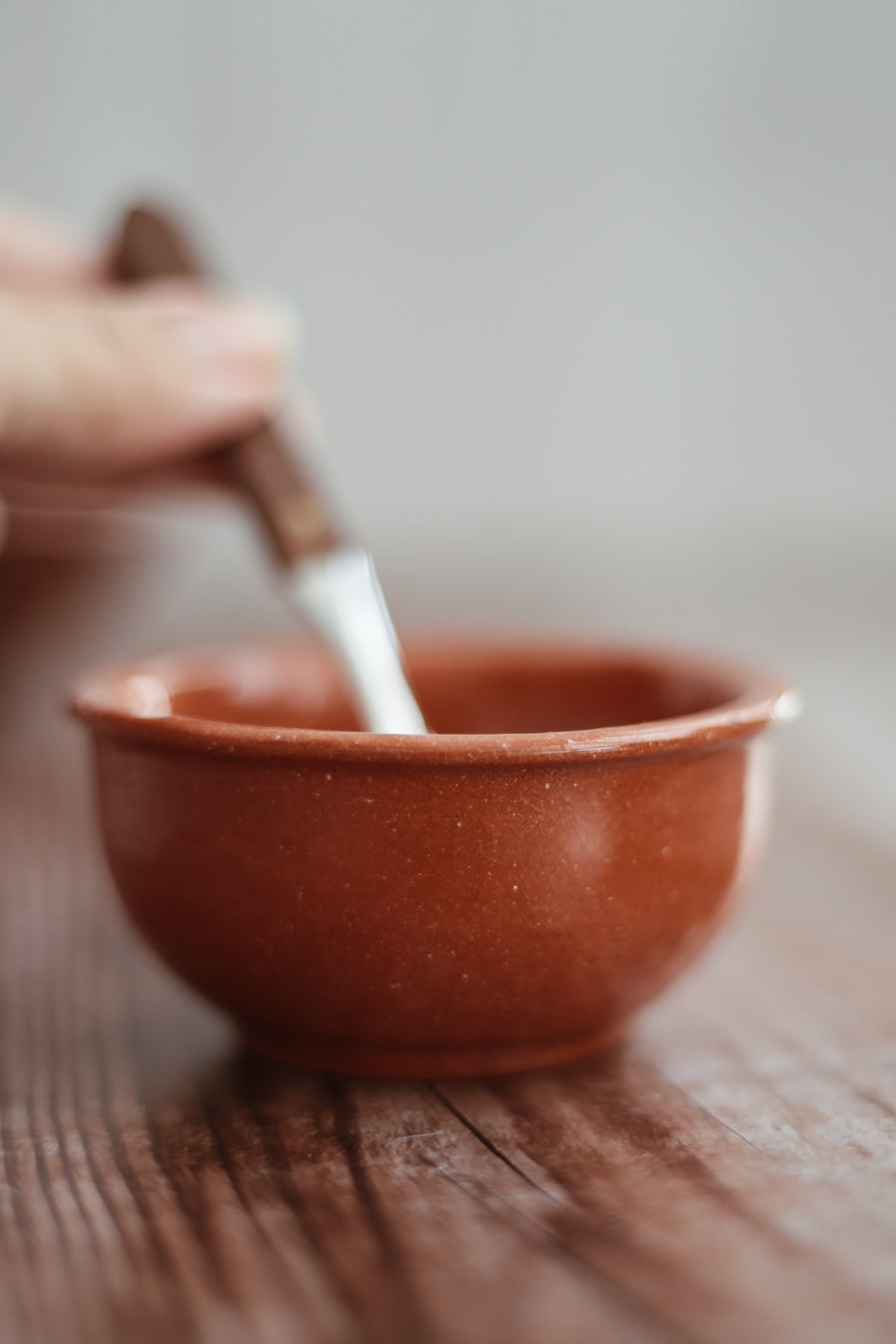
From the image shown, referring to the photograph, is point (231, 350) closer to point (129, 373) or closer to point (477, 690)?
point (129, 373)

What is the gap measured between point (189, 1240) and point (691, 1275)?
14 cm

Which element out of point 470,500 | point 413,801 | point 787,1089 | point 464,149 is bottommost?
point 787,1089

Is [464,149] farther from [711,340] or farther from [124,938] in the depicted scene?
[124,938]

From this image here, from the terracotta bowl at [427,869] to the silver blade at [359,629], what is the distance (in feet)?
0.46

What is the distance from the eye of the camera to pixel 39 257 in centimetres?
98

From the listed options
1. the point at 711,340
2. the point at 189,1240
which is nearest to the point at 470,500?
the point at 711,340

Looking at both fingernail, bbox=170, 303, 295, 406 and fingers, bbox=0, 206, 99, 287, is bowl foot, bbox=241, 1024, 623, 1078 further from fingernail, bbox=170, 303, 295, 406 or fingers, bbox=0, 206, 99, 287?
fingers, bbox=0, 206, 99, 287

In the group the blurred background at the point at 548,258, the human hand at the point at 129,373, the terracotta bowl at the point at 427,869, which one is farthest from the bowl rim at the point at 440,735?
the blurred background at the point at 548,258

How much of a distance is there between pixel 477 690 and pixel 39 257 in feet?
1.99

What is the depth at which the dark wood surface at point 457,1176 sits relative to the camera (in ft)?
0.97

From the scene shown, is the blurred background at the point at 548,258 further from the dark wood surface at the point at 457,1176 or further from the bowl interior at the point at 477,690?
the dark wood surface at the point at 457,1176

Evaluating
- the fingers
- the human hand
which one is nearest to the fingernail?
the human hand

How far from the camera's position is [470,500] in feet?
7.33

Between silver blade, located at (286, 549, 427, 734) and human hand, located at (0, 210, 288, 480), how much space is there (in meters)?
0.15
